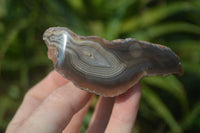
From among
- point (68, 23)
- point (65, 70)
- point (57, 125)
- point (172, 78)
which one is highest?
point (65, 70)

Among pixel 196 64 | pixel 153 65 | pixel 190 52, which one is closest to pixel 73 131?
pixel 153 65

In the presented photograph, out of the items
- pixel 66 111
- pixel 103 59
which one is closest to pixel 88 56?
pixel 103 59

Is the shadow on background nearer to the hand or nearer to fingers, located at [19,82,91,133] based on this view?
the hand

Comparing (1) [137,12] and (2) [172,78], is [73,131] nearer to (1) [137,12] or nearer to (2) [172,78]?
(2) [172,78]

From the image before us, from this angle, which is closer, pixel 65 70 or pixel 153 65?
pixel 65 70

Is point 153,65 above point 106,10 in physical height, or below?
above

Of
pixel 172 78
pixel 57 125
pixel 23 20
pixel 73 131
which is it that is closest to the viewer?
pixel 57 125

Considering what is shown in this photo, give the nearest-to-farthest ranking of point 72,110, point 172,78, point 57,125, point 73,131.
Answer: point 57,125 → point 72,110 → point 73,131 → point 172,78
